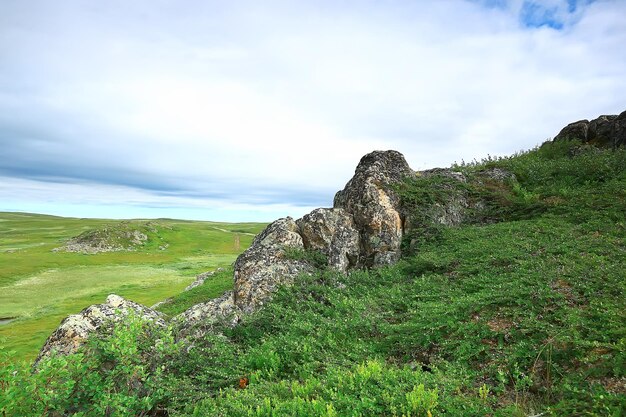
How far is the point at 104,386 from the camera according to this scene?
27.6ft

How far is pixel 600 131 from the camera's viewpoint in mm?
26891

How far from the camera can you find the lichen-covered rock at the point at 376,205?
1702 cm

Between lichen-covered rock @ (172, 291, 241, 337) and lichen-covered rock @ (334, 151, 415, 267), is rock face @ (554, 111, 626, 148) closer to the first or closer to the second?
lichen-covered rock @ (334, 151, 415, 267)

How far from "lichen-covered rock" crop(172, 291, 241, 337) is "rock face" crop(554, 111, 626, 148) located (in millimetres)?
28195

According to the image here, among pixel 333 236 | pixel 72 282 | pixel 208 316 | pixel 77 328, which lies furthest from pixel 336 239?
pixel 72 282

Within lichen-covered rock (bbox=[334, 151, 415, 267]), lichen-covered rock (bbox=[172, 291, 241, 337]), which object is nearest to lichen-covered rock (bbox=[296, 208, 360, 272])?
lichen-covered rock (bbox=[334, 151, 415, 267])

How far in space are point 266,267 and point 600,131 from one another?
93.1 ft

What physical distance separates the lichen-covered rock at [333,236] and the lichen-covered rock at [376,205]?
1.55ft

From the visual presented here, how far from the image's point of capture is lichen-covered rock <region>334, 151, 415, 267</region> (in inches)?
670

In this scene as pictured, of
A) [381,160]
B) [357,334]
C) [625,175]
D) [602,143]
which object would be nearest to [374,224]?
[381,160]

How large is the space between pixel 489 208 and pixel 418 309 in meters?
11.9

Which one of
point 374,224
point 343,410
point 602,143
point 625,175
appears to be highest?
point 602,143

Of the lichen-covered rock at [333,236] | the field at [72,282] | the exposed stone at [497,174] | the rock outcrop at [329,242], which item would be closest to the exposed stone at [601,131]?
the exposed stone at [497,174]

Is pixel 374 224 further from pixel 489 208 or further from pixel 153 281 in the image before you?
pixel 153 281
